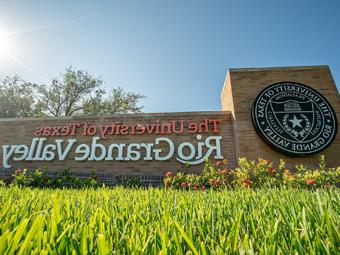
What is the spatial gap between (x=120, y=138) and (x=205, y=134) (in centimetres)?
356

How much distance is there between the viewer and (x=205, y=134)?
8125 millimetres

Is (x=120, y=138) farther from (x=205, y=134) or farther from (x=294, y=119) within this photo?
(x=294, y=119)

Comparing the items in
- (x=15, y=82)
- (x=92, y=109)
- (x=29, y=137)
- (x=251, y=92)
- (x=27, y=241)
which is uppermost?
(x=15, y=82)

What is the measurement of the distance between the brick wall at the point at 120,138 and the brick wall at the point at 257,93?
0.50m

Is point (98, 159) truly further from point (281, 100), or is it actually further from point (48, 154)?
point (281, 100)

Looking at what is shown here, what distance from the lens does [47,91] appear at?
69.3 ft

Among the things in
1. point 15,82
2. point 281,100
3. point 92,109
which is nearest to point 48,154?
point 281,100

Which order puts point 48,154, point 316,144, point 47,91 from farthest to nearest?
1. point 47,91
2. point 48,154
3. point 316,144

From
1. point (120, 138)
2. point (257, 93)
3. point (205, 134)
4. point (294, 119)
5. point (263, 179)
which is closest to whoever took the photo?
point (263, 179)

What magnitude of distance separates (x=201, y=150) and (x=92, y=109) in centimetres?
1747

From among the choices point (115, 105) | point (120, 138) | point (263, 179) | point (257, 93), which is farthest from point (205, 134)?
point (115, 105)

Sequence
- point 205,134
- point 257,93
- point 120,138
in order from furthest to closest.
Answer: point 120,138 < point 205,134 < point 257,93

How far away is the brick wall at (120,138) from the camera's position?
7758 millimetres

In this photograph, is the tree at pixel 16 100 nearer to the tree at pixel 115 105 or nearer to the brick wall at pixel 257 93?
the tree at pixel 115 105
